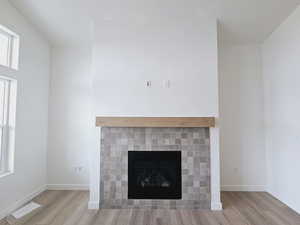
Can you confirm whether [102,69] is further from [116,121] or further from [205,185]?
[205,185]

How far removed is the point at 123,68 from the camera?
10.3 feet

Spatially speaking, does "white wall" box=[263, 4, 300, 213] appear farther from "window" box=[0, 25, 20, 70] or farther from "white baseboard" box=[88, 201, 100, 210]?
"window" box=[0, 25, 20, 70]

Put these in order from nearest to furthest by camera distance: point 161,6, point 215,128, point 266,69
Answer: point 161,6 → point 215,128 → point 266,69

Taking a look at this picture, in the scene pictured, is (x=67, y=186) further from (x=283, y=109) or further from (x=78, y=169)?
(x=283, y=109)

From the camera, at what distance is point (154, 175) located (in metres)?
3.12

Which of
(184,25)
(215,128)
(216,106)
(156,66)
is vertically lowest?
(215,128)

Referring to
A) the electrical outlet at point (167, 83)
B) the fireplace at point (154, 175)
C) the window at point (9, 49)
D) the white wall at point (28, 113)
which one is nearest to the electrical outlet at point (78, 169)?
the white wall at point (28, 113)

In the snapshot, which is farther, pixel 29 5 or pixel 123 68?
pixel 123 68

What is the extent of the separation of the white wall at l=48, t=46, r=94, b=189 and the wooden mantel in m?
1.01

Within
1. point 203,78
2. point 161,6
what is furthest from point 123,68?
point 203,78

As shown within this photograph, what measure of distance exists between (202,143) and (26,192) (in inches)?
122

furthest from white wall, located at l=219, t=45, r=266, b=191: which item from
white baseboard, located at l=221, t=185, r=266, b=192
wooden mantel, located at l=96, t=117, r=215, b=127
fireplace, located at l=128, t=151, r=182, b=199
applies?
fireplace, located at l=128, t=151, r=182, b=199

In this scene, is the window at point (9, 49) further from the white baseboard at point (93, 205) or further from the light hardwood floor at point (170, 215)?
the white baseboard at point (93, 205)

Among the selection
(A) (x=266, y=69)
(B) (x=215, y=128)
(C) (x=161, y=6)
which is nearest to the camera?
(C) (x=161, y=6)
